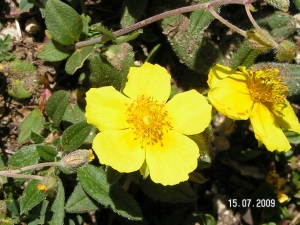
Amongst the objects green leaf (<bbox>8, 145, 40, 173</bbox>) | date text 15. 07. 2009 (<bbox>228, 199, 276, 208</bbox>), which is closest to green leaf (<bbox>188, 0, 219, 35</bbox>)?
green leaf (<bbox>8, 145, 40, 173</bbox>)

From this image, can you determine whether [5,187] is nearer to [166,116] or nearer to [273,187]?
[166,116]

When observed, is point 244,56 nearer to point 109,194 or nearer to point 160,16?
point 160,16

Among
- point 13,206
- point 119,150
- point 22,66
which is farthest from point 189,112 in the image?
point 22,66

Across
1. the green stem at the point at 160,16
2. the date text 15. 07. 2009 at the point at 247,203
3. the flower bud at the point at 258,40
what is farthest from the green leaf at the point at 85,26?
the date text 15. 07. 2009 at the point at 247,203

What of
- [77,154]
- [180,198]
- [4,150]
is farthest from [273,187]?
[4,150]

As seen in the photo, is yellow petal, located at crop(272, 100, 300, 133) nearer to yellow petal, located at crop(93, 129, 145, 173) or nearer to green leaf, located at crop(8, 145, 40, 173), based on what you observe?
yellow petal, located at crop(93, 129, 145, 173)

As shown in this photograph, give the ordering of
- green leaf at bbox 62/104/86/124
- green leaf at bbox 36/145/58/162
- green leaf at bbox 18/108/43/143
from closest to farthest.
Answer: green leaf at bbox 36/145/58/162, green leaf at bbox 18/108/43/143, green leaf at bbox 62/104/86/124
